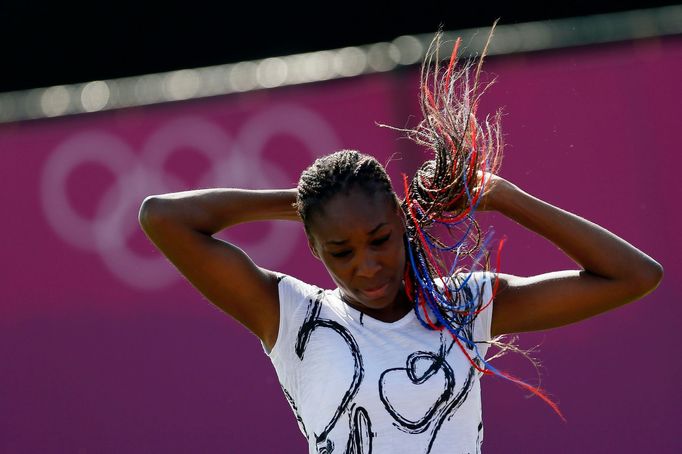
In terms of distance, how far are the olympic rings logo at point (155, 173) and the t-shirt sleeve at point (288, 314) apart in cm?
229

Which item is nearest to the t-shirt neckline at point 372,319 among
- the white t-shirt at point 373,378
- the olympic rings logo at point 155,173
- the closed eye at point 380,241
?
the white t-shirt at point 373,378

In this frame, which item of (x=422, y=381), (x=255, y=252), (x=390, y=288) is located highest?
(x=255, y=252)

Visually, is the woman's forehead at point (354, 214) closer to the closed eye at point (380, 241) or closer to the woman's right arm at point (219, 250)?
the closed eye at point (380, 241)

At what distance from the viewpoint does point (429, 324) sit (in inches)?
116

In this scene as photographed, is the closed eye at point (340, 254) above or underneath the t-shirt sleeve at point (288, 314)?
above

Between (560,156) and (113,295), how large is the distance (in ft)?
7.03

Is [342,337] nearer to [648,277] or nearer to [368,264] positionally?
[368,264]

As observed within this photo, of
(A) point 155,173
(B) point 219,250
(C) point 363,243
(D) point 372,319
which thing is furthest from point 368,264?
(A) point 155,173

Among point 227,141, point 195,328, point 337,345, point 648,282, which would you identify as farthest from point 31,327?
point 648,282

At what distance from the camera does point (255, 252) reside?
5.35 metres

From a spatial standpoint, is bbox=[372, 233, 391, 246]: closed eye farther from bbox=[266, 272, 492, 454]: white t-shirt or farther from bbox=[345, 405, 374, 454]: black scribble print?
bbox=[345, 405, 374, 454]: black scribble print

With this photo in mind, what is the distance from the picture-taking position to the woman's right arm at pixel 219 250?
2980 mm

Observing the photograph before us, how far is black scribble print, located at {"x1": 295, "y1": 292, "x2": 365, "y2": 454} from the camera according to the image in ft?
9.23

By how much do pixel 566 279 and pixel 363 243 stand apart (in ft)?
1.98
